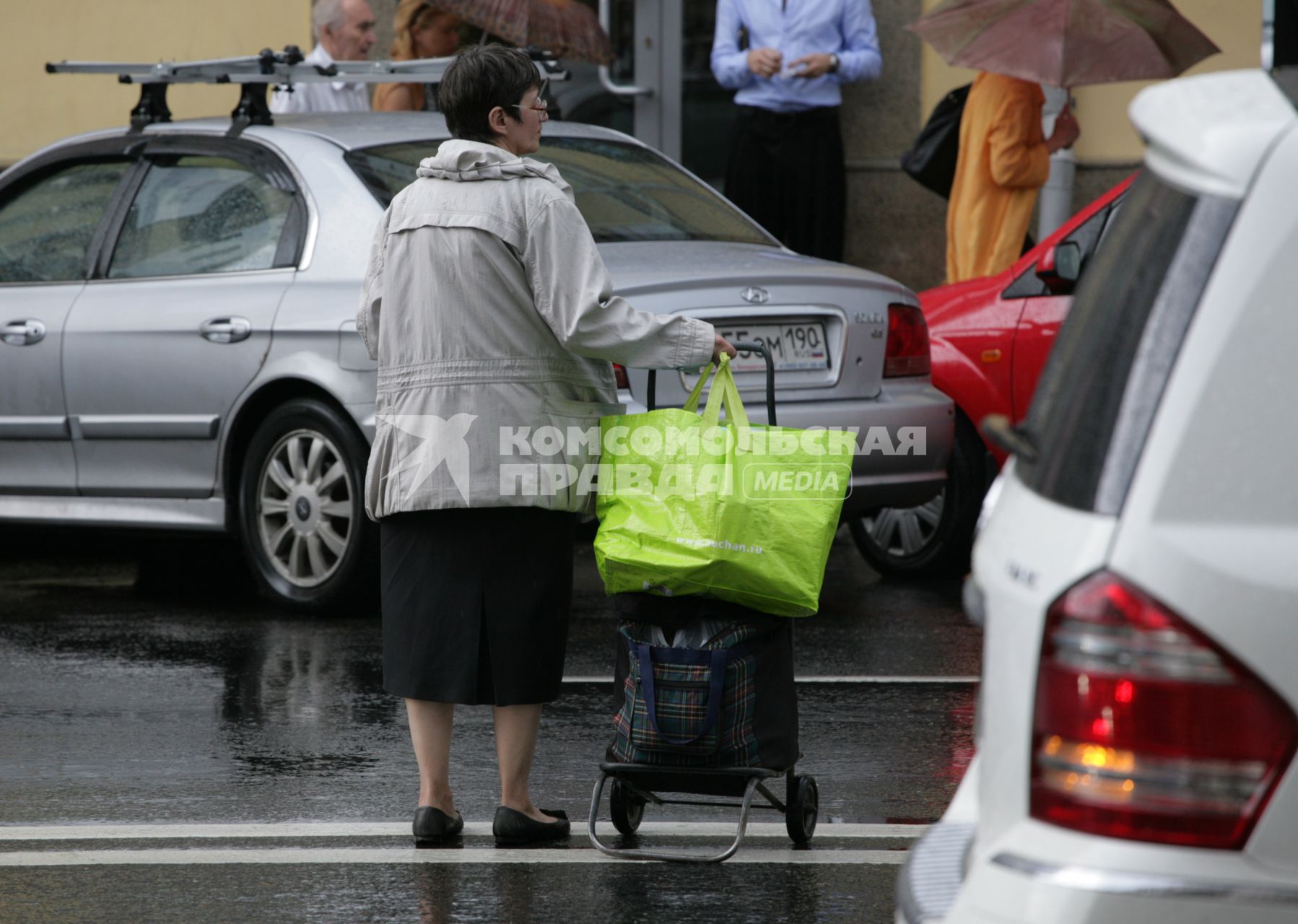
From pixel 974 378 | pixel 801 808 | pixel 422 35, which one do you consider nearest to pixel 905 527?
pixel 974 378

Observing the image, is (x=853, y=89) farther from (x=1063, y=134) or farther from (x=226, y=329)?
(x=226, y=329)

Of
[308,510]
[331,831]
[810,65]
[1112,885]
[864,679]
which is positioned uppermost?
[1112,885]

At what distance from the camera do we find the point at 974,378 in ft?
26.4

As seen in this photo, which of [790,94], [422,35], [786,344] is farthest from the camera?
[790,94]

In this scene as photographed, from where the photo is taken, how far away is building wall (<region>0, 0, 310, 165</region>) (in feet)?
43.4

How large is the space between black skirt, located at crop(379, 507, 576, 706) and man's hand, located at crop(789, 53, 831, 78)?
7565mm

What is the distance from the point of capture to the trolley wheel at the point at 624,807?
14.5ft

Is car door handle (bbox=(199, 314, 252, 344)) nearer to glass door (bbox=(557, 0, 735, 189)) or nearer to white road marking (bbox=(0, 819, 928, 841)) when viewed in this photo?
white road marking (bbox=(0, 819, 928, 841))

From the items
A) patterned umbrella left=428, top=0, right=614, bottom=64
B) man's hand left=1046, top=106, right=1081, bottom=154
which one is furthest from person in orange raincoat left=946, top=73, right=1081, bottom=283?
patterned umbrella left=428, top=0, right=614, bottom=64

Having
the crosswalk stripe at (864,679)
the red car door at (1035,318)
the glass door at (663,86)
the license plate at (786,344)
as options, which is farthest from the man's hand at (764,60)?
the crosswalk stripe at (864,679)

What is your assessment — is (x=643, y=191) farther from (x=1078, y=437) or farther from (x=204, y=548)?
(x=1078, y=437)

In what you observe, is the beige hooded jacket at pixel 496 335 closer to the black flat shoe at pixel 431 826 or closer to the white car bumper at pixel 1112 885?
the black flat shoe at pixel 431 826

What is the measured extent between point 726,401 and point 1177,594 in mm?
2275

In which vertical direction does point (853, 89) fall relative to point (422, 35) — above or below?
below
